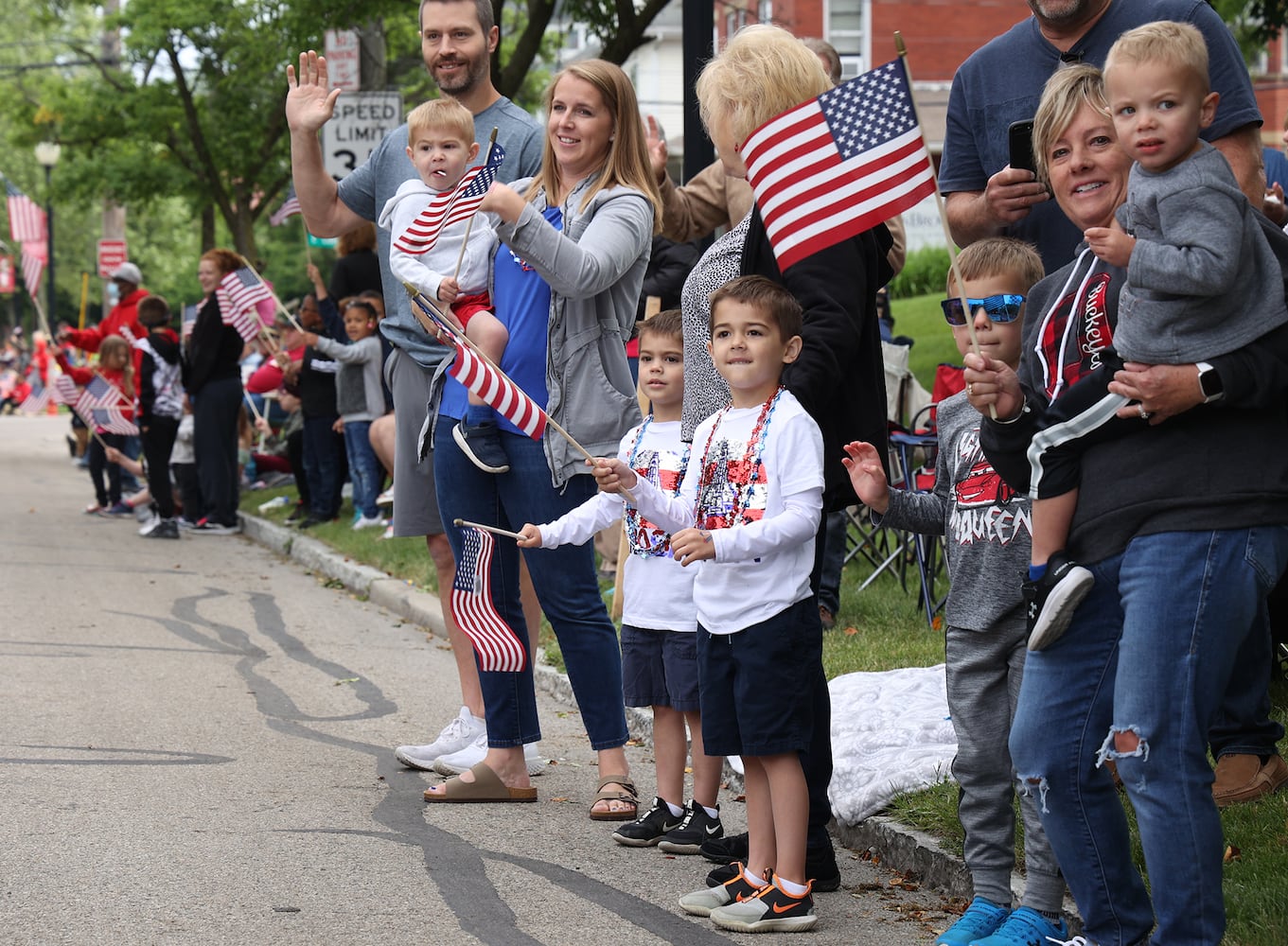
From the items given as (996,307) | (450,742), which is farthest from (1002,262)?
(450,742)

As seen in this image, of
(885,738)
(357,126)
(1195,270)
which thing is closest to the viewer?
(1195,270)

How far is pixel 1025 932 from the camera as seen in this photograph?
3.83 meters

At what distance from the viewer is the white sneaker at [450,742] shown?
611cm

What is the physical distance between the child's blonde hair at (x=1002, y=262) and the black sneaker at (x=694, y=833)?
1871 mm

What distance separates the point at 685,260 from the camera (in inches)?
375

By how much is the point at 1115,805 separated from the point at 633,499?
1483 mm

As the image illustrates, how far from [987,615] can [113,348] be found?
13836mm

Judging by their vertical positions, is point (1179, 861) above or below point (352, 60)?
below

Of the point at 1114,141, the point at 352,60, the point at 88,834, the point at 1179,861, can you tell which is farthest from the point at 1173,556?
the point at 352,60

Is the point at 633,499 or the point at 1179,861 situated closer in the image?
the point at 1179,861

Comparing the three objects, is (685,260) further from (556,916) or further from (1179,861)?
(1179,861)

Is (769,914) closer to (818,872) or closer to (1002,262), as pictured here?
(818,872)

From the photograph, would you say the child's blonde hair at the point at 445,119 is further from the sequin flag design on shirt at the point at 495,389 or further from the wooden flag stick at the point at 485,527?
the wooden flag stick at the point at 485,527

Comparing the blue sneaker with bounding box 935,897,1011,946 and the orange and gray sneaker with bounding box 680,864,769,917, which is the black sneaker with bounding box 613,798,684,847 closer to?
the orange and gray sneaker with bounding box 680,864,769,917
